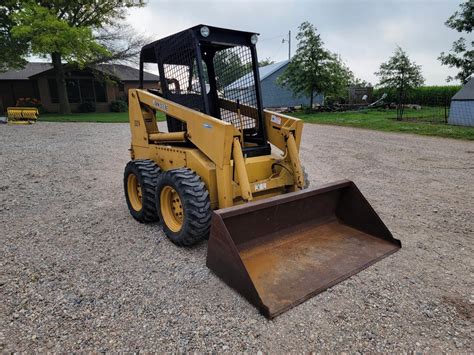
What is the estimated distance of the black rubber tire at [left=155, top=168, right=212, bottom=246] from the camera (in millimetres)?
3268

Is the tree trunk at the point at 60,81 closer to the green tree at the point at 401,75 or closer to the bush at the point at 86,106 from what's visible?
the bush at the point at 86,106

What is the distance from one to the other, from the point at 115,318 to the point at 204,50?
10.7ft

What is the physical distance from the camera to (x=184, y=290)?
287 cm

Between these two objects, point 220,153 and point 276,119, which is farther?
point 276,119

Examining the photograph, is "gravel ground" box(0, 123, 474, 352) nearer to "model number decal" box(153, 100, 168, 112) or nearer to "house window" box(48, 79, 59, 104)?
"model number decal" box(153, 100, 168, 112)

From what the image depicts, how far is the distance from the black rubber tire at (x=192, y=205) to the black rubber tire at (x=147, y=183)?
2.28ft

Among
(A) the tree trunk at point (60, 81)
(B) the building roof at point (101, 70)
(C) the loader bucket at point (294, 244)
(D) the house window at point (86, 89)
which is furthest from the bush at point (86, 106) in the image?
(C) the loader bucket at point (294, 244)

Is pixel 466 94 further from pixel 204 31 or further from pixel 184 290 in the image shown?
pixel 184 290

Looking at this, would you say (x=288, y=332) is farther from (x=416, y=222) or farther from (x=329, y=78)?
(x=329, y=78)

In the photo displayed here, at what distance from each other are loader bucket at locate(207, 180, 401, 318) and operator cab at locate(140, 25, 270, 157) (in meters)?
0.93

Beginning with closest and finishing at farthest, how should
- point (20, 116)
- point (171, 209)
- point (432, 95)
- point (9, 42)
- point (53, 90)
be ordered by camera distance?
point (171, 209) < point (20, 116) < point (9, 42) < point (53, 90) < point (432, 95)

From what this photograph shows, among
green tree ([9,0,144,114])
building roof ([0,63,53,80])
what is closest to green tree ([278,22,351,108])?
green tree ([9,0,144,114])

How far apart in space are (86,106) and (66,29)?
28.5 feet

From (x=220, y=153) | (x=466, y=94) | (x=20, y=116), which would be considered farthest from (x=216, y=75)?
(x=20, y=116)
